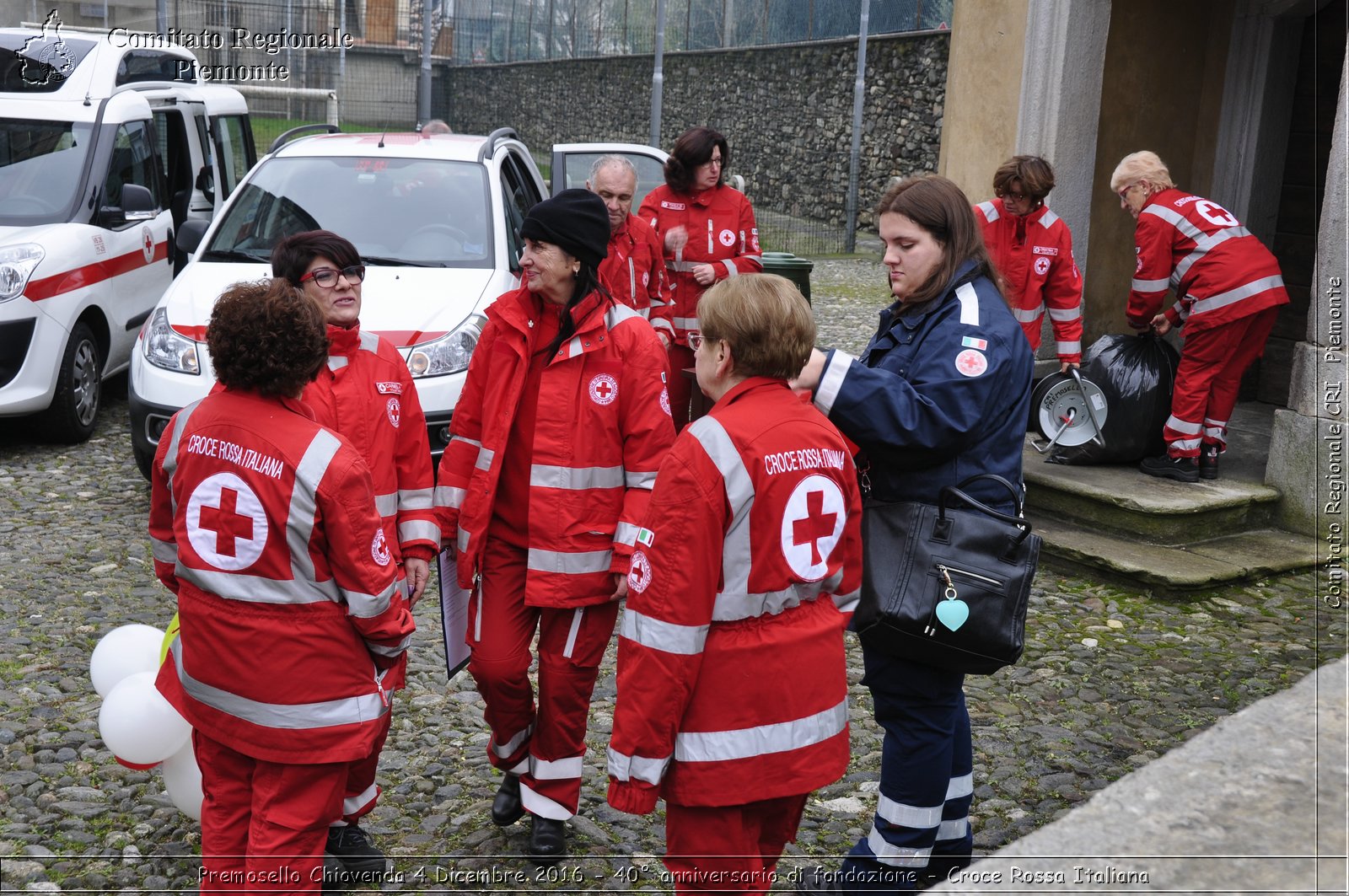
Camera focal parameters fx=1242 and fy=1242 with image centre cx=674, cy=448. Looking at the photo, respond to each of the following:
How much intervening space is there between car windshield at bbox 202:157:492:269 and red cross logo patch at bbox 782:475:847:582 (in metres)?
4.71

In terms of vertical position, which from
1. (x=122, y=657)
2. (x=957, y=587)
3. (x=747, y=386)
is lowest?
(x=122, y=657)

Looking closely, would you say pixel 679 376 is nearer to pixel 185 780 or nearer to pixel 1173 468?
pixel 1173 468

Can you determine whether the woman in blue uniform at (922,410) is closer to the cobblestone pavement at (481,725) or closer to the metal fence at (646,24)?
the cobblestone pavement at (481,725)

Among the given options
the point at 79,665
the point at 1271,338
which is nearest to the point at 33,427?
the point at 79,665

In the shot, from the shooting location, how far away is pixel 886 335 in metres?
3.34

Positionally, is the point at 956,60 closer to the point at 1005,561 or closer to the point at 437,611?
the point at 437,611

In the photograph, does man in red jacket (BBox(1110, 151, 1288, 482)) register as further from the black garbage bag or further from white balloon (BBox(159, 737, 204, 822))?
white balloon (BBox(159, 737, 204, 822))

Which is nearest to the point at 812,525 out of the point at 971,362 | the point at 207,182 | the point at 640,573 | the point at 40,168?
the point at 640,573

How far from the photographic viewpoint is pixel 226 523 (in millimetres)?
2812

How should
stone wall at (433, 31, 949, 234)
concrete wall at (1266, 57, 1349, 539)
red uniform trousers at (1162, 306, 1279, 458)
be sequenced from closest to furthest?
concrete wall at (1266, 57, 1349, 539) < red uniform trousers at (1162, 306, 1279, 458) < stone wall at (433, 31, 949, 234)

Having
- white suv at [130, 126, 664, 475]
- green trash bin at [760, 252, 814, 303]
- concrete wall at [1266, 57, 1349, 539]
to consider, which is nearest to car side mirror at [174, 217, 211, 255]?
white suv at [130, 126, 664, 475]

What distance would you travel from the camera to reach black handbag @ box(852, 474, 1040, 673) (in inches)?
122

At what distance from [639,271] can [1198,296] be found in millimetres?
3061

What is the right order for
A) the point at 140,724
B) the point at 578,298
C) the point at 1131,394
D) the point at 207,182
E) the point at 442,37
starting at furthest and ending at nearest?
the point at 442,37 → the point at 207,182 → the point at 1131,394 → the point at 578,298 → the point at 140,724
